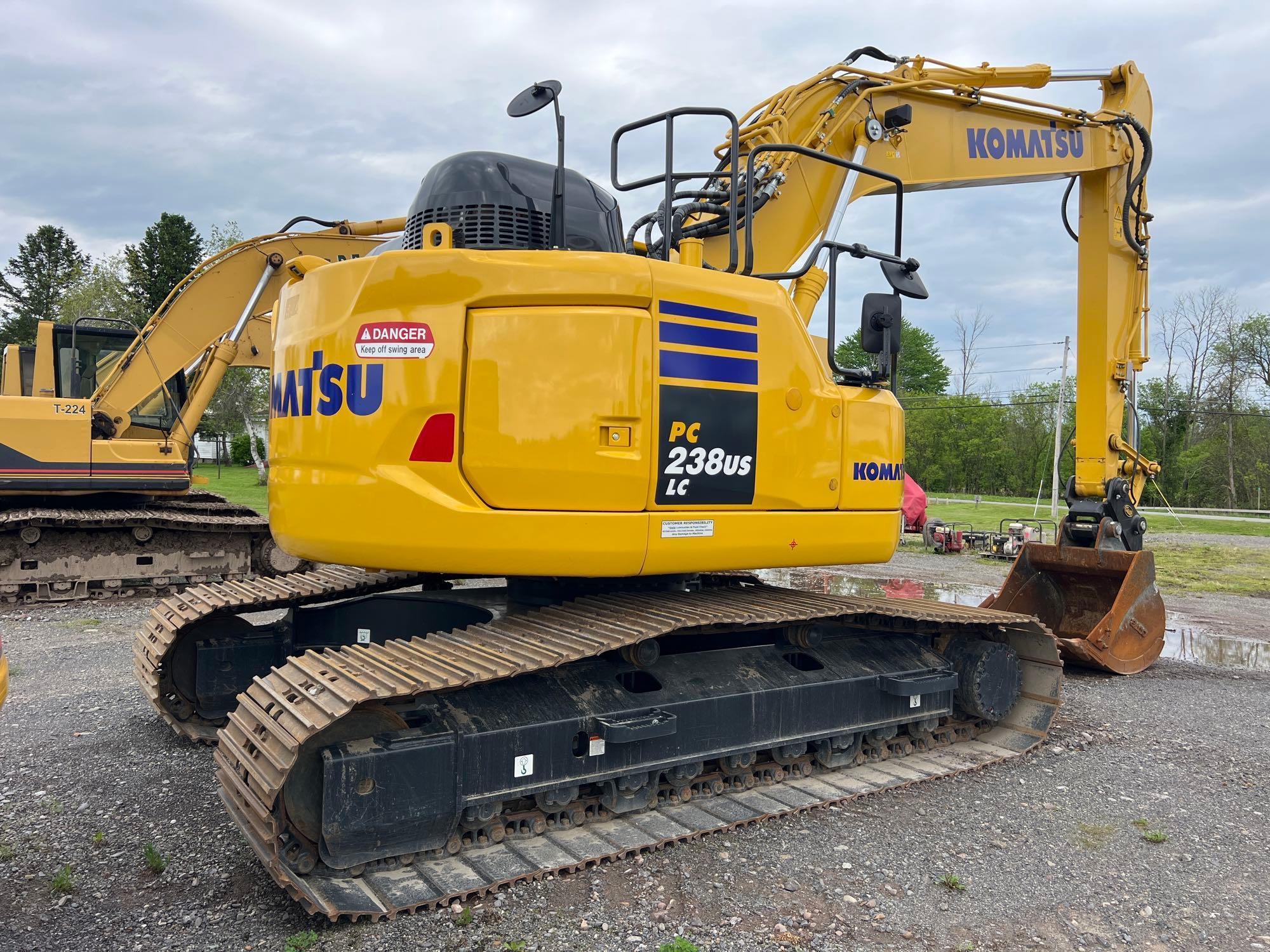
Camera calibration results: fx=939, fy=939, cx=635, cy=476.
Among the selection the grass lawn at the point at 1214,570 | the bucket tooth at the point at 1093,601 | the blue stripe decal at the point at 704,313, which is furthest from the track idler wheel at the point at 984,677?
the grass lawn at the point at 1214,570

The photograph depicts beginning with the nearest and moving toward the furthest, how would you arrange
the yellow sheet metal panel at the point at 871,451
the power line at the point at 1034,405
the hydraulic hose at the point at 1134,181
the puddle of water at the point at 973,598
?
the yellow sheet metal panel at the point at 871,451
the hydraulic hose at the point at 1134,181
the puddle of water at the point at 973,598
the power line at the point at 1034,405

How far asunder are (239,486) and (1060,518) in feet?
97.1

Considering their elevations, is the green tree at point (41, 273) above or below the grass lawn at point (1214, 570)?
above

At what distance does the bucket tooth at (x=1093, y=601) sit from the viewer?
7.33m

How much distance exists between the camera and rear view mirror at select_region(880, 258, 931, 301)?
15.7ft

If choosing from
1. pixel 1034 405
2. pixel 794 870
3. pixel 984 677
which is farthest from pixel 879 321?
pixel 1034 405

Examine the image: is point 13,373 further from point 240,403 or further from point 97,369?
point 240,403

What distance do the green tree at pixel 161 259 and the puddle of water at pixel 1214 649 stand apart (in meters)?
43.8

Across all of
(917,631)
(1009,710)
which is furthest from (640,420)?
(1009,710)

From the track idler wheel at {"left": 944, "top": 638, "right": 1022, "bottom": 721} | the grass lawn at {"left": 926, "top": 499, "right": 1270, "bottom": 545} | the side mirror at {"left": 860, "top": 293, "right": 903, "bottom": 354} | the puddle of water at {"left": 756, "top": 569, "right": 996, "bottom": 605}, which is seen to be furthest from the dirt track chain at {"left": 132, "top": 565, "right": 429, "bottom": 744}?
the grass lawn at {"left": 926, "top": 499, "right": 1270, "bottom": 545}

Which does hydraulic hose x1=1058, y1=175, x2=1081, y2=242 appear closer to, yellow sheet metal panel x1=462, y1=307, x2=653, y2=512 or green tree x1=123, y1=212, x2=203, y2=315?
yellow sheet metal panel x1=462, y1=307, x2=653, y2=512

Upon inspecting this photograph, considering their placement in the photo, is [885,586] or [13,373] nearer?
[13,373]

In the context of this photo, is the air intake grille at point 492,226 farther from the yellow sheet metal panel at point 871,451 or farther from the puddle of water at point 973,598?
the puddle of water at point 973,598

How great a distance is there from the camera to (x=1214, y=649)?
30.4 feet
